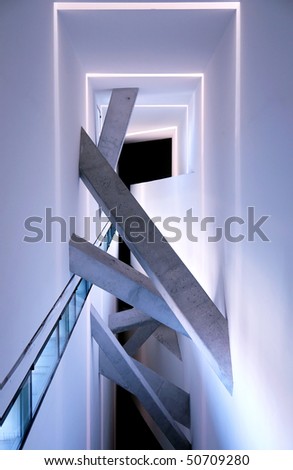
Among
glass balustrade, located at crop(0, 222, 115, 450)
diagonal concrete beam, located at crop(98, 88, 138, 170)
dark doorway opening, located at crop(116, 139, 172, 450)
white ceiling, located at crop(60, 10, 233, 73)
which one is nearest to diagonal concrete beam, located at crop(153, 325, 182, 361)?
dark doorway opening, located at crop(116, 139, 172, 450)

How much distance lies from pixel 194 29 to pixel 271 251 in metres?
3.13

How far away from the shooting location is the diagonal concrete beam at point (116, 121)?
756 centimetres

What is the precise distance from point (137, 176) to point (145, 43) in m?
9.55

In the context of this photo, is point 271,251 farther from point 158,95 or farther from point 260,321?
point 158,95

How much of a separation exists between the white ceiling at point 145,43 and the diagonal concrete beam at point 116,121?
6.4 inches

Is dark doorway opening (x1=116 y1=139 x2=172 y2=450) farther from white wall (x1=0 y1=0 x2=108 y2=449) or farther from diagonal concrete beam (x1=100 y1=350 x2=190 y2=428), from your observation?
white wall (x1=0 y1=0 x2=108 y2=449)

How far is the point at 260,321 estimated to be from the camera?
3996 mm

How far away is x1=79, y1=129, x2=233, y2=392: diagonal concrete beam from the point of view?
17.7 ft

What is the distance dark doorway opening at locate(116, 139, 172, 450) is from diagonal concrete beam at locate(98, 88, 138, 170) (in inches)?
236

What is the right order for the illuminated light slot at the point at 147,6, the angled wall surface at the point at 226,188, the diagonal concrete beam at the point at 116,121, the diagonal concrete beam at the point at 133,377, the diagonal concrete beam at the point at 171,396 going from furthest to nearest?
the diagonal concrete beam at the point at 171,396 → the diagonal concrete beam at the point at 133,377 → the diagonal concrete beam at the point at 116,121 → the illuminated light slot at the point at 147,6 → the angled wall surface at the point at 226,188

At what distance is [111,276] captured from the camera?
5.95 m

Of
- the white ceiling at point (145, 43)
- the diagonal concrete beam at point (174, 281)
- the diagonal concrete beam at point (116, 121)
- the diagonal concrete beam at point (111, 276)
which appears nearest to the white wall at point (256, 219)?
the diagonal concrete beam at point (174, 281)

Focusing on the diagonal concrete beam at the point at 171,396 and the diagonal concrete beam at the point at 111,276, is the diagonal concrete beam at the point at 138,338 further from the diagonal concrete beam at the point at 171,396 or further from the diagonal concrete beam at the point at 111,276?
the diagonal concrete beam at the point at 111,276

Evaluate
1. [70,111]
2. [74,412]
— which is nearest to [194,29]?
[70,111]
